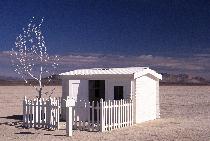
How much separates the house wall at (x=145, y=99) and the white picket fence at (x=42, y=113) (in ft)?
13.1

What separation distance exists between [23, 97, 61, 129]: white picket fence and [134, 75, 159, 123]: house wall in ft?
13.1

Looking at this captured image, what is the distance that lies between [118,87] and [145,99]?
1.94 m

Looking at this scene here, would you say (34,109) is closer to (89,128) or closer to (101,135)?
(89,128)

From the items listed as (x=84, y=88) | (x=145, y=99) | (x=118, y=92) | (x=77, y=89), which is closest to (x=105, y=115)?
(x=118, y=92)

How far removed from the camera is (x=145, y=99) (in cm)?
2108

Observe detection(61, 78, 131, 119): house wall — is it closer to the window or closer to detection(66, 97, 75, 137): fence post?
the window

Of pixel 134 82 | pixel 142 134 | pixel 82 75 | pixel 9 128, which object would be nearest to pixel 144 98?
pixel 134 82

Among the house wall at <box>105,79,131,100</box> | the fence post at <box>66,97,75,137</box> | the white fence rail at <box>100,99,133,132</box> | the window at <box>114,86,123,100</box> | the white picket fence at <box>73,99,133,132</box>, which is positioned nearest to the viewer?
the fence post at <box>66,97,75,137</box>

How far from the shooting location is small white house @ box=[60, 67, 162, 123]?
64.7ft

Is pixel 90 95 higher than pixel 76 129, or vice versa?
pixel 90 95

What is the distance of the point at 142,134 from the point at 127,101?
3.26 meters

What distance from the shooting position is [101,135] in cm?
1603

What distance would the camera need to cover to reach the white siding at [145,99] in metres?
20.2

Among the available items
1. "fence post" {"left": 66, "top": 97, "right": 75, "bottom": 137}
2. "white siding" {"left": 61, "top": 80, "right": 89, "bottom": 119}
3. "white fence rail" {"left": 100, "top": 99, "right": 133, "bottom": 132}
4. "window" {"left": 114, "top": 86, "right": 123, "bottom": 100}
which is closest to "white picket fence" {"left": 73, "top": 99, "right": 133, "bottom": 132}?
"white fence rail" {"left": 100, "top": 99, "right": 133, "bottom": 132}
